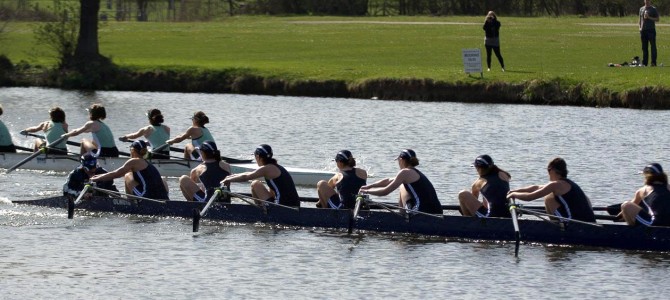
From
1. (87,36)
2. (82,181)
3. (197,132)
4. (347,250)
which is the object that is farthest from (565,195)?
(87,36)

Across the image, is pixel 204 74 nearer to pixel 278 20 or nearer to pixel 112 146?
pixel 112 146

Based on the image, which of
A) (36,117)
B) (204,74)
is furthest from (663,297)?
(204,74)

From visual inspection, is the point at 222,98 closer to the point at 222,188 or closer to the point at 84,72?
the point at 84,72

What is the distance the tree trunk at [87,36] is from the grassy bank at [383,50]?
142 centimetres

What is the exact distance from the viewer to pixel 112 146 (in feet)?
96.2

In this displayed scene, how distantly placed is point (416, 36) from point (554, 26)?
772 cm

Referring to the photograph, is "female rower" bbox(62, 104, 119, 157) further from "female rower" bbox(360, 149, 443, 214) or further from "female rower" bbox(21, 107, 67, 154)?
"female rower" bbox(360, 149, 443, 214)

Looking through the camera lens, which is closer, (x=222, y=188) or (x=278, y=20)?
(x=222, y=188)

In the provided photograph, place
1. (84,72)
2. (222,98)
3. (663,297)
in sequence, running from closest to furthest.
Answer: (663,297) → (222,98) → (84,72)

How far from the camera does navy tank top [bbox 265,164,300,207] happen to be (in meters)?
22.8

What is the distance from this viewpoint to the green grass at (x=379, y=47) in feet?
145

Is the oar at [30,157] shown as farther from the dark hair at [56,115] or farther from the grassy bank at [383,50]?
the grassy bank at [383,50]

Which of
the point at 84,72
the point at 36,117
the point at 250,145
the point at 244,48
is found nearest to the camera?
the point at 250,145

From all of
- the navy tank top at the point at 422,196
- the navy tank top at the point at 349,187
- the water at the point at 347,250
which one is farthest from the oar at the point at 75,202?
the navy tank top at the point at 422,196
